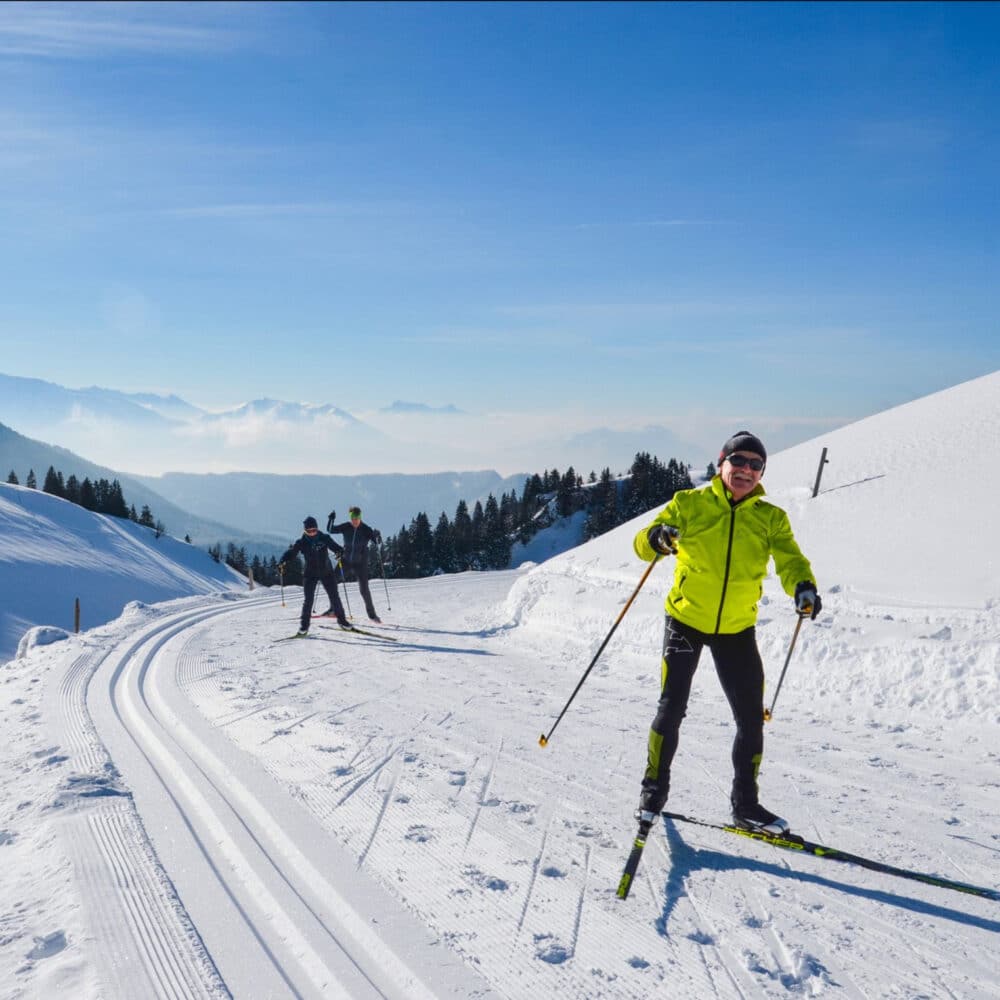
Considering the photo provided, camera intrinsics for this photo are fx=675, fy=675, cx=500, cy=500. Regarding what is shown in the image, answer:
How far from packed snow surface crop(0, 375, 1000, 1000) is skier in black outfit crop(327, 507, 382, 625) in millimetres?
4225

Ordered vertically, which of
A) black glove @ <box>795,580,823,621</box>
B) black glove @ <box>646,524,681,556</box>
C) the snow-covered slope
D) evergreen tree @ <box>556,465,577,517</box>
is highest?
evergreen tree @ <box>556,465,577,517</box>

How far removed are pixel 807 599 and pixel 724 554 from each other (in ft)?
1.88

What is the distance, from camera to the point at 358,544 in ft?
48.7

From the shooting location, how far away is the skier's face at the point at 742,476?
420cm

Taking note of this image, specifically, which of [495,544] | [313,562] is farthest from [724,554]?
[495,544]

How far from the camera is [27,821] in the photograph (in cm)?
453

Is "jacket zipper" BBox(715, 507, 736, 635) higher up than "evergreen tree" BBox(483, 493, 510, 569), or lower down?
higher up

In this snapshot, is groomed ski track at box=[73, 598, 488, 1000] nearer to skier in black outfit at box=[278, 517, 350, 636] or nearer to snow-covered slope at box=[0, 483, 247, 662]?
skier in black outfit at box=[278, 517, 350, 636]

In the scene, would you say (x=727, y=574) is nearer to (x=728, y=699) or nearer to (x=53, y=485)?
(x=728, y=699)

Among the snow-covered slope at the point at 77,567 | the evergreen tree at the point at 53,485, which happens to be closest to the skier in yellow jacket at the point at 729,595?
the snow-covered slope at the point at 77,567

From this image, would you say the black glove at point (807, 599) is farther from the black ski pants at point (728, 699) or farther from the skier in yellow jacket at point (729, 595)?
the black ski pants at point (728, 699)

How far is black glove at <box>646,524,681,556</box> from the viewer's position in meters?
4.18

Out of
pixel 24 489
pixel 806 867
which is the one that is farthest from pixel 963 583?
pixel 24 489

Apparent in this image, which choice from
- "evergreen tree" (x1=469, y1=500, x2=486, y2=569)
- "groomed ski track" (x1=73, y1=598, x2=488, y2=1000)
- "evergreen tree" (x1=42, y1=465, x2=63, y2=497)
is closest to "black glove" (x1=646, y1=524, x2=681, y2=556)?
"groomed ski track" (x1=73, y1=598, x2=488, y2=1000)
